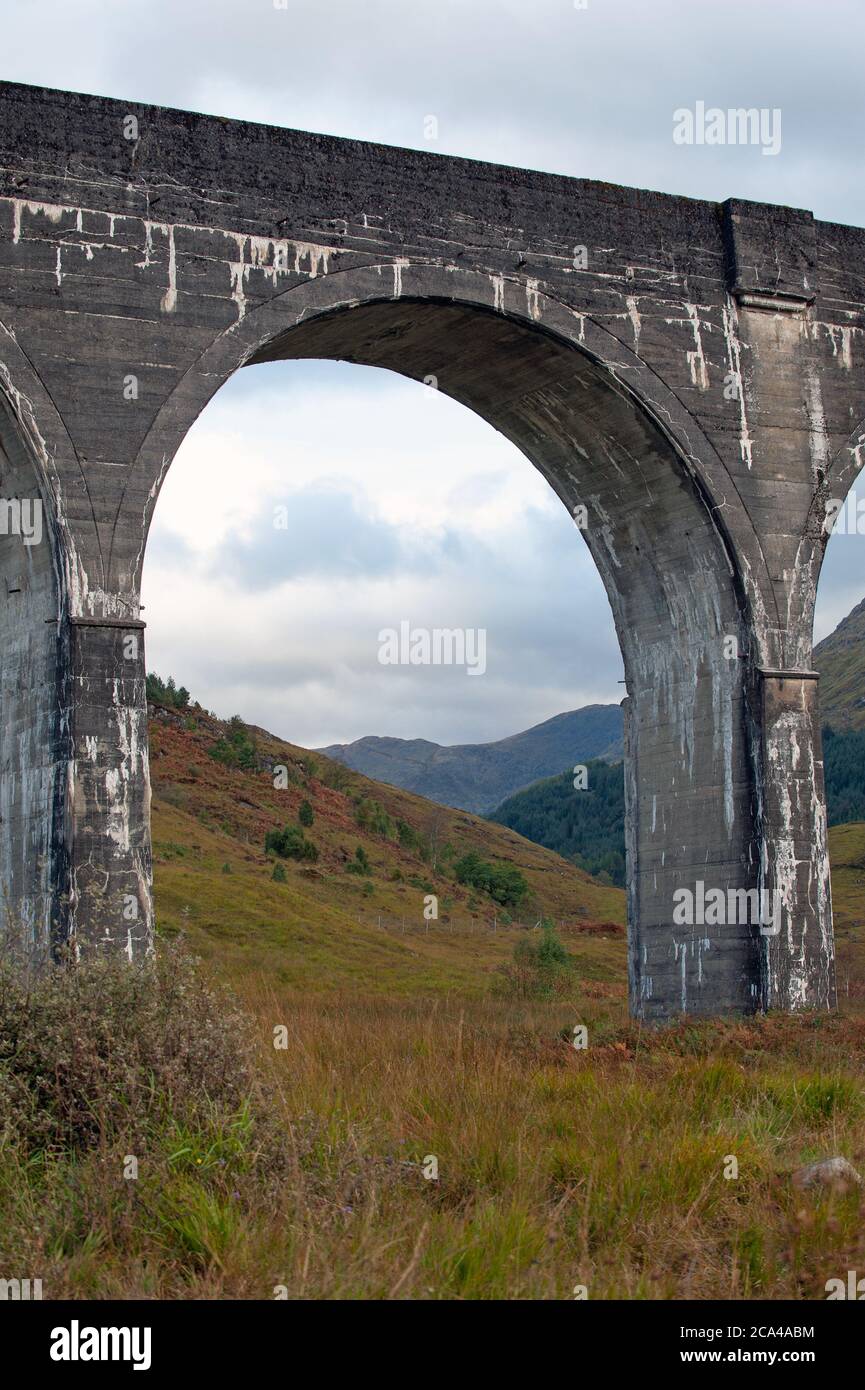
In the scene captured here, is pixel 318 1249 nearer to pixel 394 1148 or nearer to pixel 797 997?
pixel 394 1148

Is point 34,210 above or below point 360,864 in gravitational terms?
above

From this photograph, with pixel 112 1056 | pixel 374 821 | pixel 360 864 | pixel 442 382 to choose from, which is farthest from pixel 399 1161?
pixel 374 821

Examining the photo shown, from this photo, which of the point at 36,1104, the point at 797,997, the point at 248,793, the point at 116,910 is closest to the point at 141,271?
the point at 116,910

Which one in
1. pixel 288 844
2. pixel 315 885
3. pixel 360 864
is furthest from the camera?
pixel 360 864

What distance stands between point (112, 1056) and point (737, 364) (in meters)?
10.6

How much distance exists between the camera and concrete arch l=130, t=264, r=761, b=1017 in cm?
1435

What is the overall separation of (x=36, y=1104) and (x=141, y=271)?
25.4ft

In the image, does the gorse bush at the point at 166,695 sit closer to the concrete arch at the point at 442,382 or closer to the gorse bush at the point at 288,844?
the gorse bush at the point at 288,844

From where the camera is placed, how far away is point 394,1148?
299 inches

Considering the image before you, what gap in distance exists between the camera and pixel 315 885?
1612 inches

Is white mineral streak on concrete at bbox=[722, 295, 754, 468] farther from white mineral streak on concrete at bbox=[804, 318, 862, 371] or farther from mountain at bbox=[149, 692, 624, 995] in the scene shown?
mountain at bbox=[149, 692, 624, 995]

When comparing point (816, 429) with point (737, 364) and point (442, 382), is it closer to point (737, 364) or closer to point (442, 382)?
point (737, 364)

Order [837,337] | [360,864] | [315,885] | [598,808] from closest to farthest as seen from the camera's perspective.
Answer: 1. [837,337]
2. [315,885]
3. [360,864]
4. [598,808]

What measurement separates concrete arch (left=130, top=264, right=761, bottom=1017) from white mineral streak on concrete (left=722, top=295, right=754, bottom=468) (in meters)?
0.42
